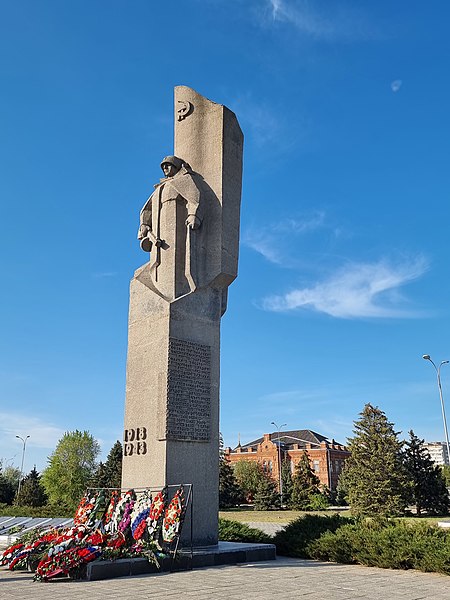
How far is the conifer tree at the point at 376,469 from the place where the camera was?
36656 millimetres

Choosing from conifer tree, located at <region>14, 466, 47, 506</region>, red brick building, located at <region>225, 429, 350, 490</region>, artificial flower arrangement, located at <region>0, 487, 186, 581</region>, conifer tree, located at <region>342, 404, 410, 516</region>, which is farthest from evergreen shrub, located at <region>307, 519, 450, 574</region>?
red brick building, located at <region>225, 429, 350, 490</region>

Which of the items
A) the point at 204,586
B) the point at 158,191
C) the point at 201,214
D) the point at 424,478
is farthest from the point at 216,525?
the point at 424,478

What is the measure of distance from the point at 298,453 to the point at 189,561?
247 feet

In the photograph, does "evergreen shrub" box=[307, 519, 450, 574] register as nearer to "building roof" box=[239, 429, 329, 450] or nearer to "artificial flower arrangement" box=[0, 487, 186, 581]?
"artificial flower arrangement" box=[0, 487, 186, 581]

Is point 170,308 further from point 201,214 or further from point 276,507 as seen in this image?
point 276,507

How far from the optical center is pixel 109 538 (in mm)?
8539

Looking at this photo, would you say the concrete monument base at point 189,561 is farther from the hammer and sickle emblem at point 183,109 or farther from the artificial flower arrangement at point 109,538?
the hammer and sickle emblem at point 183,109

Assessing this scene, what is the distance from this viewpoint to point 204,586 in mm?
7168

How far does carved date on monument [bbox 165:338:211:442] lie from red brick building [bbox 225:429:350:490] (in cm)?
6687

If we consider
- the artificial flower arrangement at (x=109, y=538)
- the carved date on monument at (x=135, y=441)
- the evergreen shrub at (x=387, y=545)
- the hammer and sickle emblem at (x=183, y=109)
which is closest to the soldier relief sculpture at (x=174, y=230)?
the hammer and sickle emblem at (x=183, y=109)

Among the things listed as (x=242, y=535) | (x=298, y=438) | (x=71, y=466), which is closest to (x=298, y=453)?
(x=298, y=438)

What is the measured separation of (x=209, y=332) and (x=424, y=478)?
109 ft

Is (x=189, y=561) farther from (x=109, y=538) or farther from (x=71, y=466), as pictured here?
(x=71, y=466)

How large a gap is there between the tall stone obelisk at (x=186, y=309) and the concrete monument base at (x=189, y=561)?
720mm
